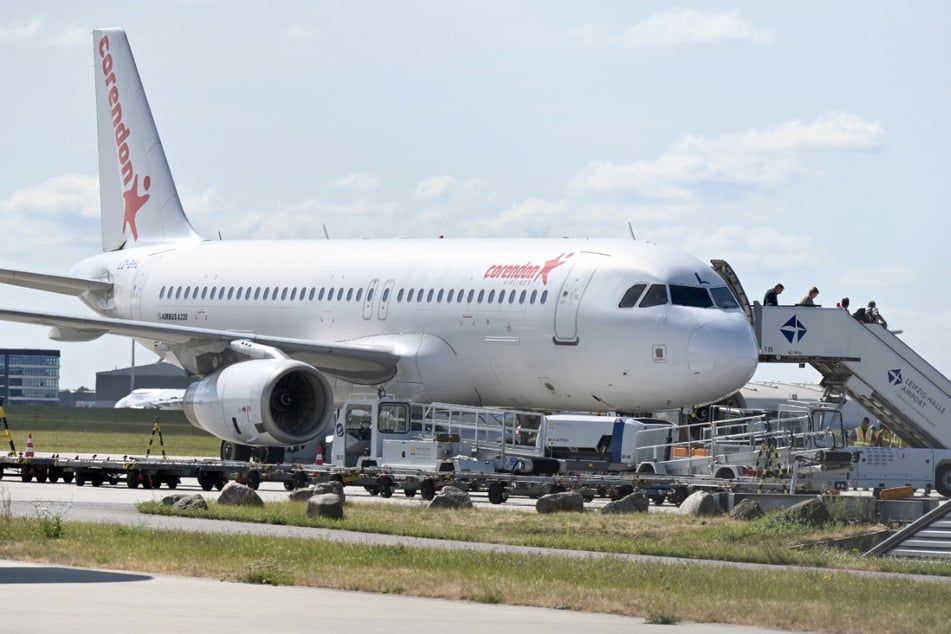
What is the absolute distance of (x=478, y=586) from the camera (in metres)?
15.5

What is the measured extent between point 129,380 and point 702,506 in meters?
113

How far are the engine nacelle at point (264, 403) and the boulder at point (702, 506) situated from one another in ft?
32.7

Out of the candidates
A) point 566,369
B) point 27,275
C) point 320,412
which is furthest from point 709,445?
point 27,275

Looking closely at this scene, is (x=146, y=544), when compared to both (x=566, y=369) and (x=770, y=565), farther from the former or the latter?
(x=566, y=369)

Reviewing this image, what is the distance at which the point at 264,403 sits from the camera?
31859 millimetres

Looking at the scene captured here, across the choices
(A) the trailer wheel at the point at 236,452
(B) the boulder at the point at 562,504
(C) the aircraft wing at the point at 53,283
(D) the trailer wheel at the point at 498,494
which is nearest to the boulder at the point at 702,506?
(B) the boulder at the point at 562,504

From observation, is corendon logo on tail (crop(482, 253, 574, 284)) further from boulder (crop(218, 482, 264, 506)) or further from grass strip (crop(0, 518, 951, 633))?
grass strip (crop(0, 518, 951, 633))

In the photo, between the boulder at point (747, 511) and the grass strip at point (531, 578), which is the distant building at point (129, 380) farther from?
the grass strip at point (531, 578)

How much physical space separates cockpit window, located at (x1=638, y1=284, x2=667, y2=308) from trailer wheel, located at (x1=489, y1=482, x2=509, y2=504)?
493 centimetres

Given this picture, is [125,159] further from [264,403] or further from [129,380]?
[129,380]

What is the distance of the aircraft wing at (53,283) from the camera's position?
126 ft

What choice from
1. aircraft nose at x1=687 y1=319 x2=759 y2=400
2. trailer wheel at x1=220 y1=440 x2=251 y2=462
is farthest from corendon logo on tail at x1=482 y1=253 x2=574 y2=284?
trailer wheel at x1=220 y1=440 x2=251 y2=462

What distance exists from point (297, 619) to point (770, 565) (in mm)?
7337

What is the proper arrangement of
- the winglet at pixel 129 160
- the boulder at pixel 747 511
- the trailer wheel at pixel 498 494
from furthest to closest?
the winglet at pixel 129 160
the trailer wheel at pixel 498 494
the boulder at pixel 747 511
